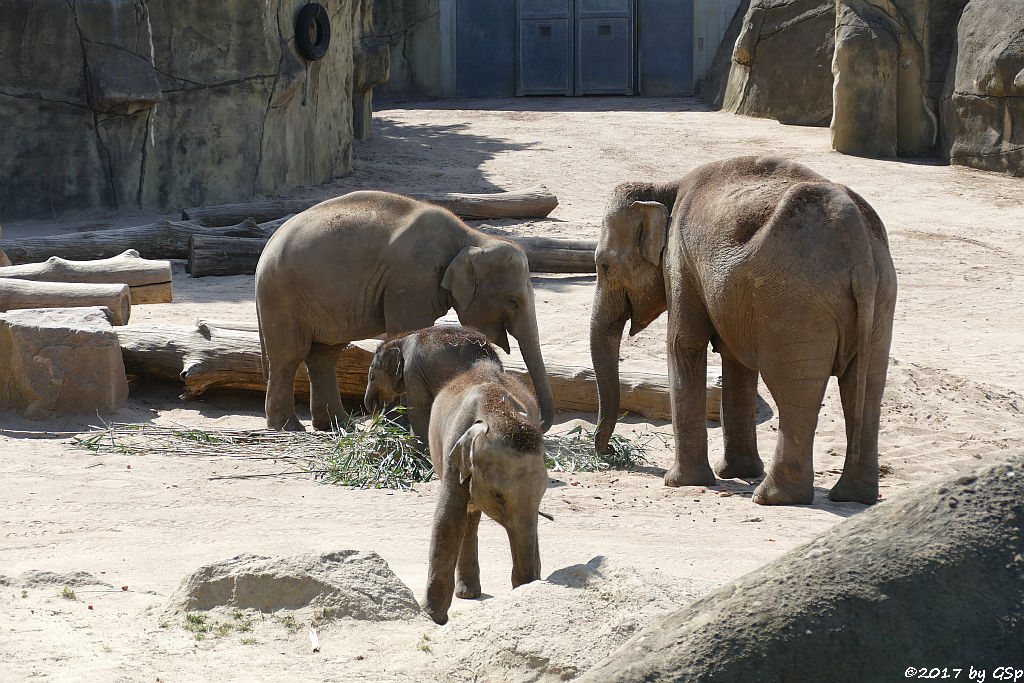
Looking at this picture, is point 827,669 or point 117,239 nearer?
→ point 827,669

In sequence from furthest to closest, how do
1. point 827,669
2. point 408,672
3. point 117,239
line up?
1. point 117,239
2. point 408,672
3. point 827,669

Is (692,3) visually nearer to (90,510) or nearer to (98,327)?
(98,327)

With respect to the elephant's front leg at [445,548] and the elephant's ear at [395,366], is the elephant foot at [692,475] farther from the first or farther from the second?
the elephant's front leg at [445,548]

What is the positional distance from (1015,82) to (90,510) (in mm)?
12665

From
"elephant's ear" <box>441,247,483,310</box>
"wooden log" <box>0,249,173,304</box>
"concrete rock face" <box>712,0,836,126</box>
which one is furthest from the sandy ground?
"concrete rock face" <box>712,0,836,126</box>

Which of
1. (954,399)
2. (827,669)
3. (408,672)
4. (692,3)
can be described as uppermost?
(692,3)

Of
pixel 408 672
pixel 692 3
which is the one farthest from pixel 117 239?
pixel 692 3

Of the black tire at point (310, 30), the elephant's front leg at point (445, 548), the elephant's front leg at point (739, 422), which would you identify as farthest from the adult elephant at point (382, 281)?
the black tire at point (310, 30)

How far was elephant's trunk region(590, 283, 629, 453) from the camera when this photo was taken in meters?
6.09

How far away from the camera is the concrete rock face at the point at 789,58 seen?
60.1 feet

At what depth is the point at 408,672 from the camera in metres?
2.79

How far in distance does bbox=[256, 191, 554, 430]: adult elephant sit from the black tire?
8792mm

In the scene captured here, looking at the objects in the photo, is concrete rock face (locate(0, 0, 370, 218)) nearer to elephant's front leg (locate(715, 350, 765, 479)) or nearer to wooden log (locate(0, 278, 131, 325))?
wooden log (locate(0, 278, 131, 325))

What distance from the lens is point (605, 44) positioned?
79.3 ft
